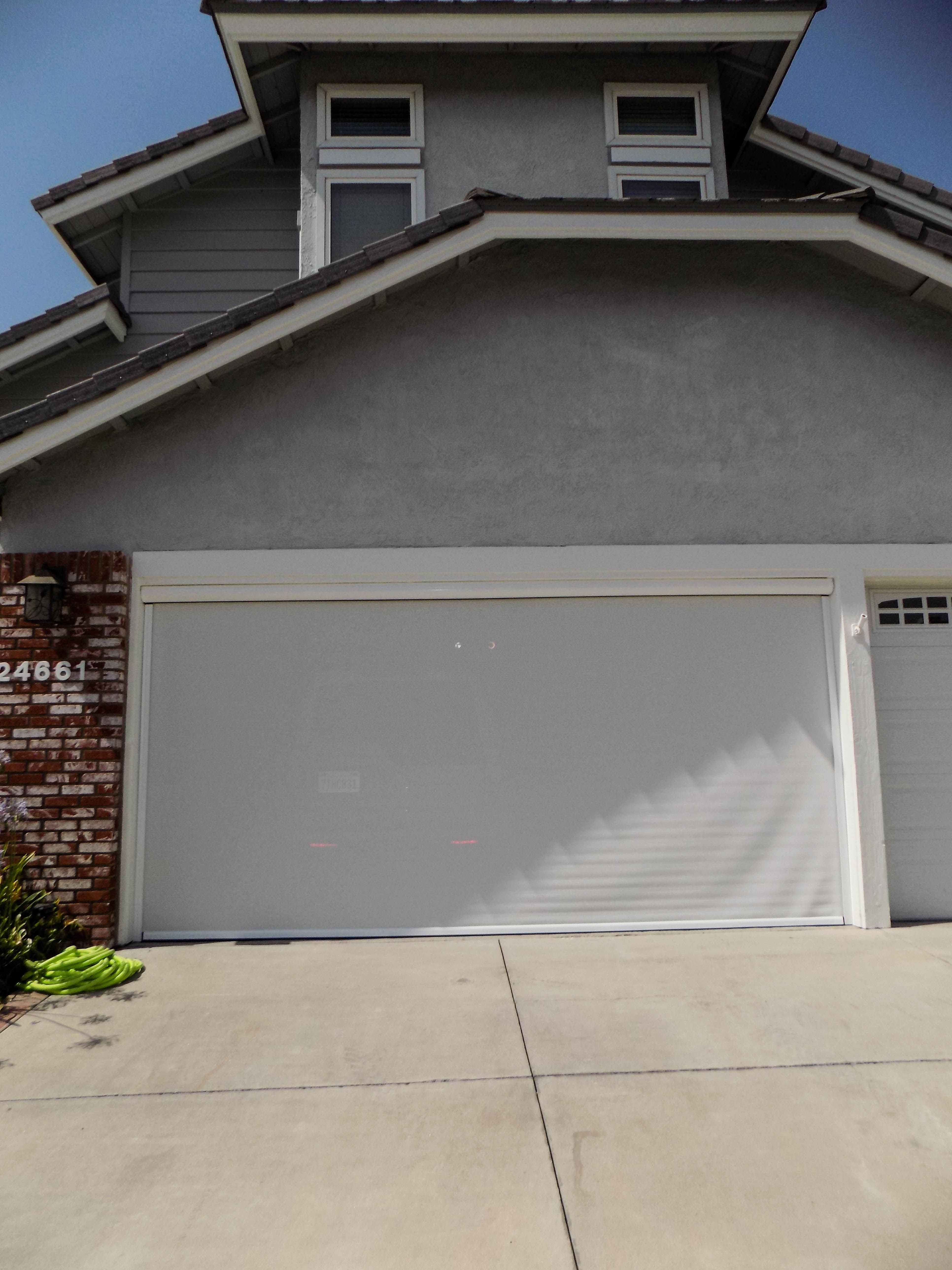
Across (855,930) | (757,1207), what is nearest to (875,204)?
(855,930)

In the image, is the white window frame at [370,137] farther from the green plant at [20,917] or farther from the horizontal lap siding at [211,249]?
the green plant at [20,917]

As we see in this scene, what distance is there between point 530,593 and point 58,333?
5.07 meters

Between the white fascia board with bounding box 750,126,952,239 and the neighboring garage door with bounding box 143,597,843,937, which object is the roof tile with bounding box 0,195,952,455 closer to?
the neighboring garage door with bounding box 143,597,843,937

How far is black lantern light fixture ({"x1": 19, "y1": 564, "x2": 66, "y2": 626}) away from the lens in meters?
6.15

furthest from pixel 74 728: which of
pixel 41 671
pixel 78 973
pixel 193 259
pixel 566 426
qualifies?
pixel 193 259

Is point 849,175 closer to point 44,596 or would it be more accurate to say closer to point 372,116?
point 372,116

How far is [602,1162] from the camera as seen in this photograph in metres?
3.30

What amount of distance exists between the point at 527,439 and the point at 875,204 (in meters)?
2.90

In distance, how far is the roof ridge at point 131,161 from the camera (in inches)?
325

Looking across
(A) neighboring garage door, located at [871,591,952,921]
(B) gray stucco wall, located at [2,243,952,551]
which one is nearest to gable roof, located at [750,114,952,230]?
(B) gray stucco wall, located at [2,243,952,551]

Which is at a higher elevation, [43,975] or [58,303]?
[58,303]

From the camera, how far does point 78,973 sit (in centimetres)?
535

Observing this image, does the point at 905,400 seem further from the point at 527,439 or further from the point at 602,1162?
the point at 602,1162

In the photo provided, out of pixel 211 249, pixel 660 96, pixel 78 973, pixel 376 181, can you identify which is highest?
pixel 660 96
